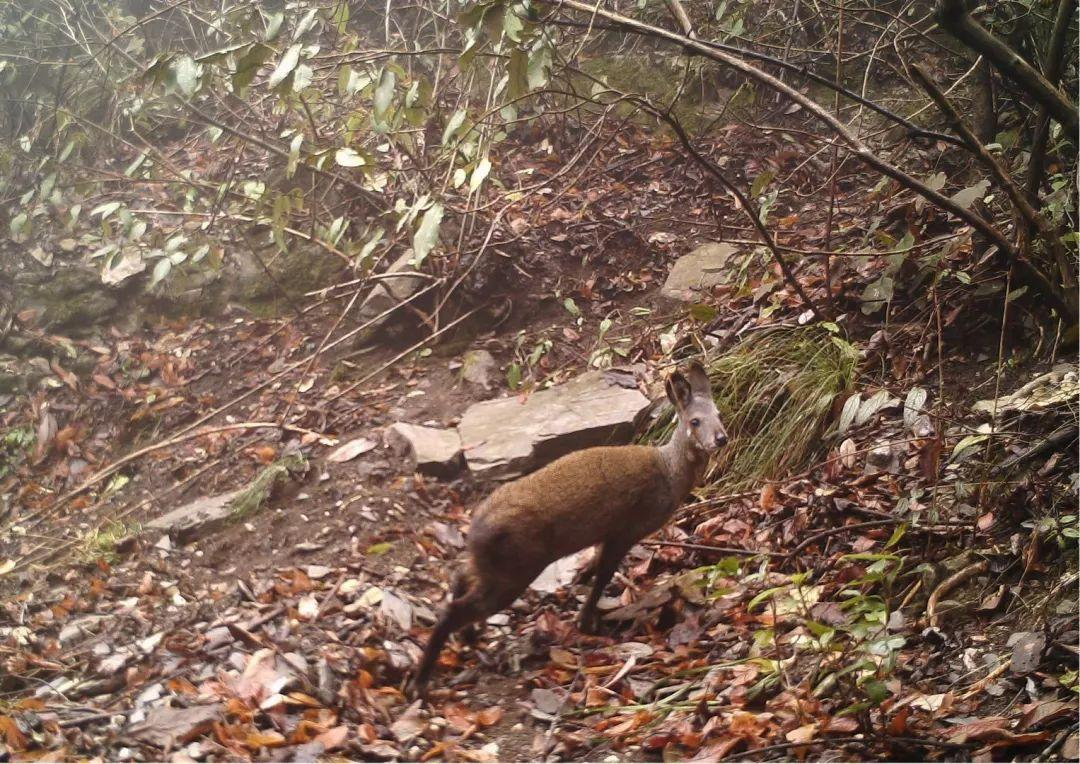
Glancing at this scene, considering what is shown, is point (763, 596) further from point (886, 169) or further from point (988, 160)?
point (988, 160)

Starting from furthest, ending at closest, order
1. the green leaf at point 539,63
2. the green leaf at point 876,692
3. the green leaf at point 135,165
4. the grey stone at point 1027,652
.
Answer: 1. the green leaf at point 135,165
2. the green leaf at point 539,63
3. the grey stone at point 1027,652
4. the green leaf at point 876,692

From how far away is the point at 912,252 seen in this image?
4461 millimetres

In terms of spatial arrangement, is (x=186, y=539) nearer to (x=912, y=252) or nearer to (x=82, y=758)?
(x=82, y=758)

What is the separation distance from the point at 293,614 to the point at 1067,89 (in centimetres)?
364

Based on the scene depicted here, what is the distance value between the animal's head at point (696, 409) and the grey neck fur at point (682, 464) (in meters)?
0.03

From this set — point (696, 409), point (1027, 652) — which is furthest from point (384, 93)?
point (1027, 652)

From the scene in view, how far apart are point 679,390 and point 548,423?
0.82m

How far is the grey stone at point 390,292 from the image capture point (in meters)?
5.71

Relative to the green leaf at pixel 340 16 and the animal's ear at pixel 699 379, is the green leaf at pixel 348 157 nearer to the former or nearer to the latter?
the green leaf at pixel 340 16

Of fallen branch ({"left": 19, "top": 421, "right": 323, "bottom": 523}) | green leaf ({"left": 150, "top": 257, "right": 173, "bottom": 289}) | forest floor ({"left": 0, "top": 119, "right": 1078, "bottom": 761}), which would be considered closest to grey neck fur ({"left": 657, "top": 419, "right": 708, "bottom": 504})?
forest floor ({"left": 0, "top": 119, "right": 1078, "bottom": 761})

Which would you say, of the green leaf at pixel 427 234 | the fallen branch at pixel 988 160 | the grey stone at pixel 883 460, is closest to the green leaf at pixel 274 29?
the green leaf at pixel 427 234

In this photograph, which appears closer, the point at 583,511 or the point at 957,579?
the point at 957,579

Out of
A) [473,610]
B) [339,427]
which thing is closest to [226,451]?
[339,427]

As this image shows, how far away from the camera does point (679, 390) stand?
13.0 ft
